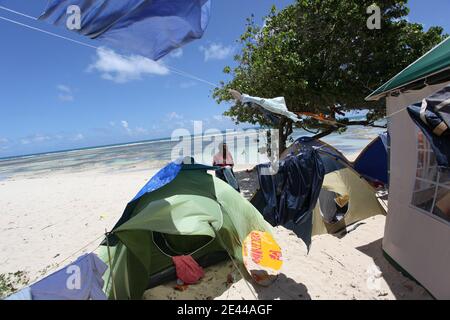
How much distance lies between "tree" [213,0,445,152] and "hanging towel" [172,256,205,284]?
19.6 ft

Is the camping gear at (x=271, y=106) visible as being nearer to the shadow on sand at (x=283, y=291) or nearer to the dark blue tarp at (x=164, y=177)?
the dark blue tarp at (x=164, y=177)

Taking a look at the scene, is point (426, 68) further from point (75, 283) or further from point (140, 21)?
point (75, 283)

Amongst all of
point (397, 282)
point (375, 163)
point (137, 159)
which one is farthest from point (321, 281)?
point (137, 159)

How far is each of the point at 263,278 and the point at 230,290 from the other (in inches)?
19.7

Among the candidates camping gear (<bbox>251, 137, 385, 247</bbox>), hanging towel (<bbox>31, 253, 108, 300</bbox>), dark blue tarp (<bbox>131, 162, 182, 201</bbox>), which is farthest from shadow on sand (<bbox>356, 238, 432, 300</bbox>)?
hanging towel (<bbox>31, 253, 108, 300</bbox>)

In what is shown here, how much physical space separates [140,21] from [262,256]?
9.87 ft

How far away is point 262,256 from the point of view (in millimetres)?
3473

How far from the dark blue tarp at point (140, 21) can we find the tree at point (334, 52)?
5688 mm

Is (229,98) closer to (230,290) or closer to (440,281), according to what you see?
(230,290)

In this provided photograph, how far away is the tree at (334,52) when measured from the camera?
8141mm

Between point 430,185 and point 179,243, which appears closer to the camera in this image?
point 430,185

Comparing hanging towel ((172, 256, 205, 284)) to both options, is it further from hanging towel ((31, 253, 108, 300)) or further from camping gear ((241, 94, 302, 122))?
camping gear ((241, 94, 302, 122))

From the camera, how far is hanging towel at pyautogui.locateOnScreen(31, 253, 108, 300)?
8.13ft
